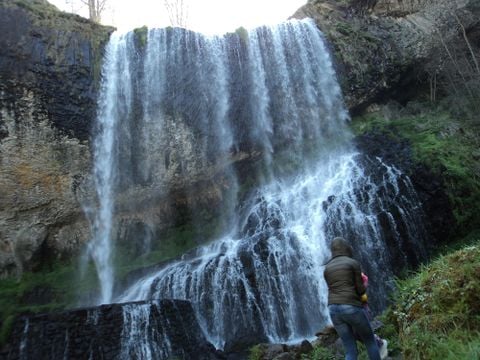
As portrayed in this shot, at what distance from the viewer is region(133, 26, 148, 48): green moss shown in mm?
17578

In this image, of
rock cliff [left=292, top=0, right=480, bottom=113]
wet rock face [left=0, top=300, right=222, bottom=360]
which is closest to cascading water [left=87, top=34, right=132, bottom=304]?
wet rock face [left=0, top=300, right=222, bottom=360]

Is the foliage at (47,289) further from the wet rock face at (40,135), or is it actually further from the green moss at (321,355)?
the green moss at (321,355)

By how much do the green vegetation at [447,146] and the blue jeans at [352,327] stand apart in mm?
8862

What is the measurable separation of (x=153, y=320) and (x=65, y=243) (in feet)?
24.1

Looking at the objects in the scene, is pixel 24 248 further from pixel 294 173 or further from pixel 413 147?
pixel 413 147

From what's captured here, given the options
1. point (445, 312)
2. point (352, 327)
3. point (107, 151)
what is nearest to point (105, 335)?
point (352, 327)

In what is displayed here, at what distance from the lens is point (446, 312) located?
4.07 m

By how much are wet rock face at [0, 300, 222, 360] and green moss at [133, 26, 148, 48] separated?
11721mm

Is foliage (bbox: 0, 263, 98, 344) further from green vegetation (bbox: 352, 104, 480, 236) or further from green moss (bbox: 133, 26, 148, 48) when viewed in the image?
green vegetation (bbox: 352, 104, 480, 236)

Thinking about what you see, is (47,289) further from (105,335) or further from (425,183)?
(425,183)

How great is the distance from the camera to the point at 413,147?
14508 mm

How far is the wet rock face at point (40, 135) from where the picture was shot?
567 inches

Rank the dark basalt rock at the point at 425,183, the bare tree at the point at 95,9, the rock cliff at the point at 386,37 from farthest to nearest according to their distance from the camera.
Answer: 1. the bare tree at the point at 95,9
2. the rock cliff at the point at 386,37
3. the dark basalt rock at the point at 425,183

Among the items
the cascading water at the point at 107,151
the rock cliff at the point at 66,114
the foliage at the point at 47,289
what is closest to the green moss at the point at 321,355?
the foliage at the point at 47,289
